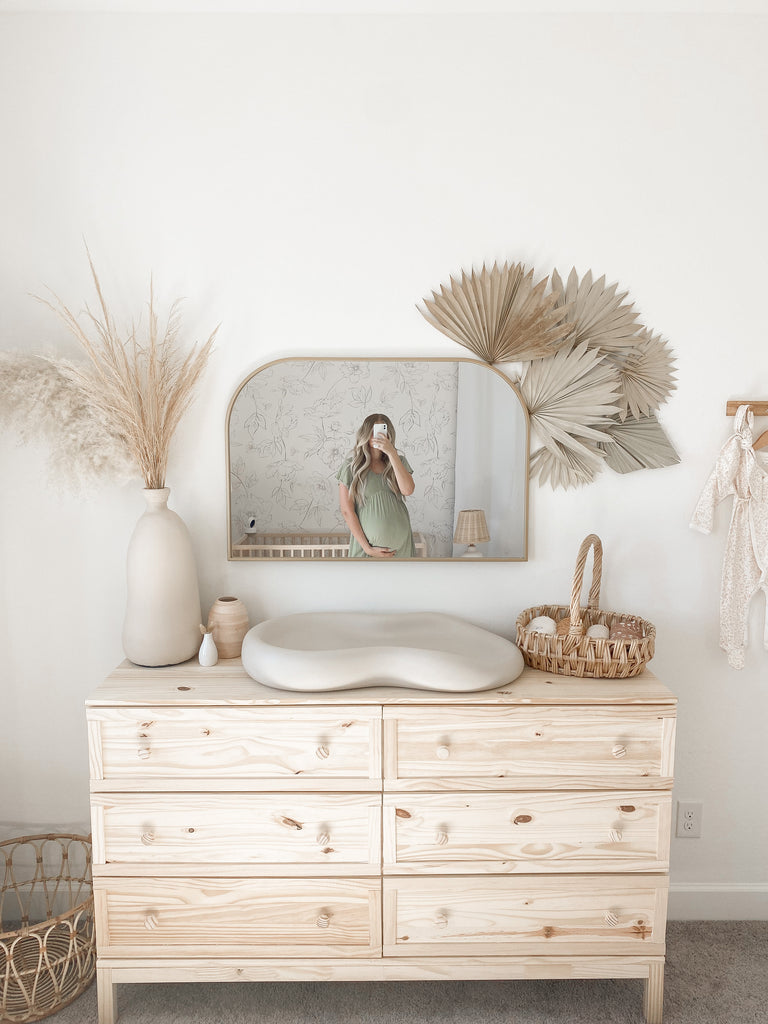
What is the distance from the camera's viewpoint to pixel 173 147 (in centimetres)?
203

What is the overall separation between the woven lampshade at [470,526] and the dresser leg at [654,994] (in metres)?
1.13

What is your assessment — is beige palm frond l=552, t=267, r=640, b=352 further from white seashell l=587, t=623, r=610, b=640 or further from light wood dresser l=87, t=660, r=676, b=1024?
light wood dresser l=87, t=660, r=676, b=1024

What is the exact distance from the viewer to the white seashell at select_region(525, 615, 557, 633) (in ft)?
6.48

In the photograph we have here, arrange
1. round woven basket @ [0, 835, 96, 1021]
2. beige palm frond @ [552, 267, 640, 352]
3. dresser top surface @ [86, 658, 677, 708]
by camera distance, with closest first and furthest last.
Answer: dresser top surface @ [86, 658, 677, 708]
round woven basket @ [0, 835, 96, 1021]
beige palm frond @ [552, 267, 640, 352]

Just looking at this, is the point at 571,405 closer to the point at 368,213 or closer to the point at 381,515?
the point at 381,515

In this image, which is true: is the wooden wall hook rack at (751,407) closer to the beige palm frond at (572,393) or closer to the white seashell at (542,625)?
the beige palm frond at (572,393)

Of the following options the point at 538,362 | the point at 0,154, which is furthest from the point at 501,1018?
the point at 0,154

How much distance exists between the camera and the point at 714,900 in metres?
2.26

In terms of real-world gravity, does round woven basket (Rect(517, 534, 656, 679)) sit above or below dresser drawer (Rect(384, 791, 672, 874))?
above

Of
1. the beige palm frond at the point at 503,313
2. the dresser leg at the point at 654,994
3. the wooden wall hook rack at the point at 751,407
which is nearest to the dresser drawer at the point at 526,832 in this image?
the dresser leg at the point at 654,994

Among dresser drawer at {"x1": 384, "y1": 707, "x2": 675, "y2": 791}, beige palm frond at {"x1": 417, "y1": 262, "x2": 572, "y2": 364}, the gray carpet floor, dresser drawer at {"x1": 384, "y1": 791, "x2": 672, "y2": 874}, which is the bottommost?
the gray carpet floor

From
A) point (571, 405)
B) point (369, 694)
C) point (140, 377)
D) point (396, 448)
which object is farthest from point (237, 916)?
point (571, 405)

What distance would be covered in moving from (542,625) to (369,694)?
507mm

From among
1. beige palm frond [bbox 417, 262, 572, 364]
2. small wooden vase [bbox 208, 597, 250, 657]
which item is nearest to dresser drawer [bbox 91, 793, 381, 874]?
small wooden vase [bbox 208, 597, 250, 657]
